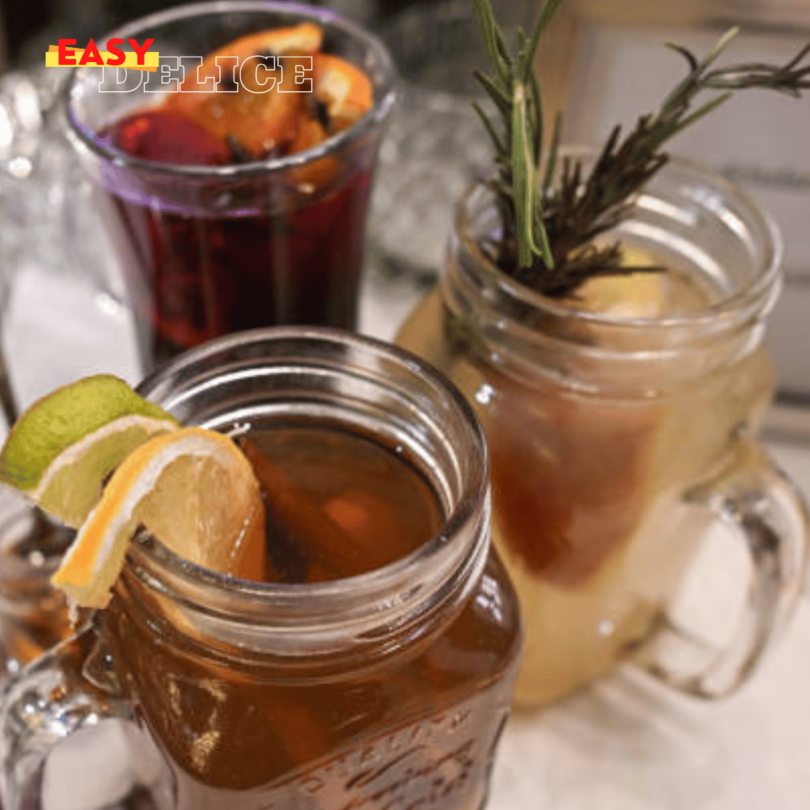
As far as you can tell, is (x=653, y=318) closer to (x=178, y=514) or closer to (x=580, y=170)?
(x=580, y=170)

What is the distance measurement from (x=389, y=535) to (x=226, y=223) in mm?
173

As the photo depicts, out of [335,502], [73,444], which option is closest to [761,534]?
[335,502]

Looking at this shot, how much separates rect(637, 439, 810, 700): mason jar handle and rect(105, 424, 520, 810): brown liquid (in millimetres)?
155

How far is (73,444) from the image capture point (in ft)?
1.12

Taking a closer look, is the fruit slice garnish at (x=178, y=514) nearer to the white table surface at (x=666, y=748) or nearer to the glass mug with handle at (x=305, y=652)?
the glass mug with handle at (x=305, y=652)

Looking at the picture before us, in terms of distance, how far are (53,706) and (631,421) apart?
24cm

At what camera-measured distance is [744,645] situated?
56cm

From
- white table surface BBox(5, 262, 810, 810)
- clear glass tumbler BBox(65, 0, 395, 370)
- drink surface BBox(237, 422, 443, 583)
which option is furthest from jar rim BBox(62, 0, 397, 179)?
white table surface BBox(5, 262, 810, 810)

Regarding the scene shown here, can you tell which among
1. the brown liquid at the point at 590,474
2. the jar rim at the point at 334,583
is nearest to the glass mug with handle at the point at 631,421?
the brown liquid at the point at 590,474

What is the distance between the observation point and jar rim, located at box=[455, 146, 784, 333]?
A: 0.45 m

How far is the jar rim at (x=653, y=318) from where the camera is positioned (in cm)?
45

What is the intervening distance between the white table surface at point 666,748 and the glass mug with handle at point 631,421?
0.02 metres

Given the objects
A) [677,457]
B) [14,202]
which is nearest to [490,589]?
[677,457]

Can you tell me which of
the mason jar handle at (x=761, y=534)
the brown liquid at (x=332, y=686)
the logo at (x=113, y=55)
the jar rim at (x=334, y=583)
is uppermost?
the logo at (x=113, y=55)
